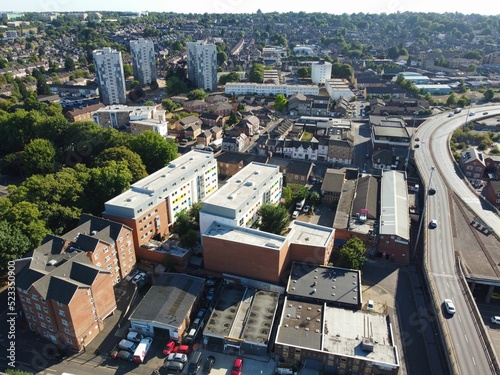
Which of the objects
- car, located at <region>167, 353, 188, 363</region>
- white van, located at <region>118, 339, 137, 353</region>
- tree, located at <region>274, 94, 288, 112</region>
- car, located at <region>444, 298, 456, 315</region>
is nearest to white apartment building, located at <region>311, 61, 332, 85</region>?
tree, located at <region>274, 94, 288, 112</region>

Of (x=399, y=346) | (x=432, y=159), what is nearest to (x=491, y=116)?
(x=432, y=159)

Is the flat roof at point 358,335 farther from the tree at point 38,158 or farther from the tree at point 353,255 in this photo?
the tree at point 38,158

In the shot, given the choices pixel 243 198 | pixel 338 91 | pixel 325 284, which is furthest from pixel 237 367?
pixel 338 91

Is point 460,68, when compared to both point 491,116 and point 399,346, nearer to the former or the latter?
point 491,116

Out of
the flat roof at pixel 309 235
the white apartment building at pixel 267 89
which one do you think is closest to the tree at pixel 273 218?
the flat roof at pixel 309 235

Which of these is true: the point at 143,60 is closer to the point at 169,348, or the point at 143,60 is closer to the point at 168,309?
the point at 168,309
